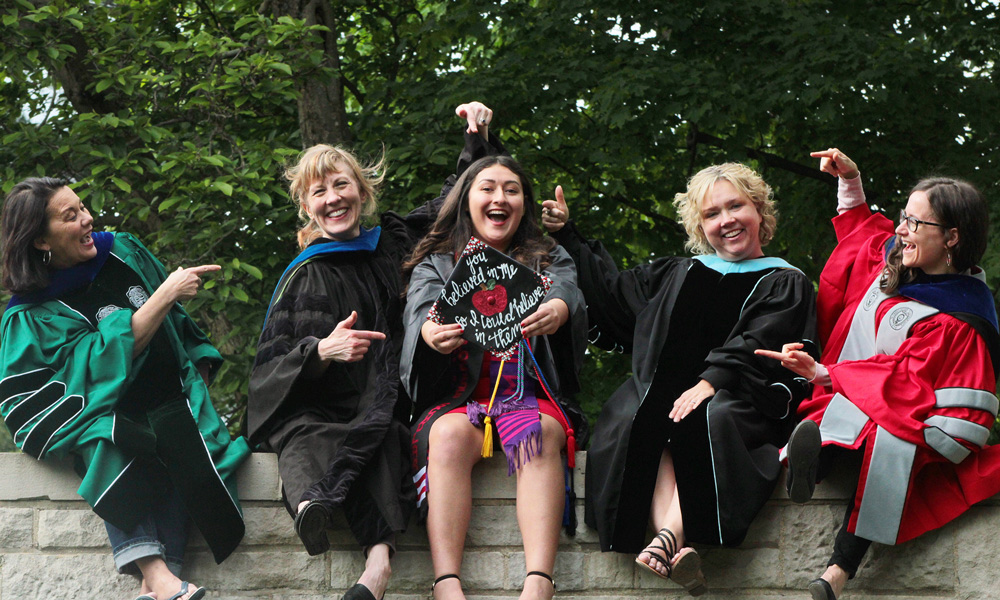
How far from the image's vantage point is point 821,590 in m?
4.05

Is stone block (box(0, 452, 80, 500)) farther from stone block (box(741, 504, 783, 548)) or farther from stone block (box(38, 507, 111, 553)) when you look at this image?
stone block (box(741, 504, 783, 548))

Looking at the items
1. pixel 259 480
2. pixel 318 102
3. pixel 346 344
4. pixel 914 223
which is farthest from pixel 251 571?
pixel 318 102

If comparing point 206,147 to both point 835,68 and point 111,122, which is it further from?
point 835,68

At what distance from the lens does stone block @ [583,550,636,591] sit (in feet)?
14.7

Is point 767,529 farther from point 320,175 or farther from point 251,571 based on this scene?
point 320,175

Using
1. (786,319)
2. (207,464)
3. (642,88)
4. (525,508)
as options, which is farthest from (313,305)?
(642,88)

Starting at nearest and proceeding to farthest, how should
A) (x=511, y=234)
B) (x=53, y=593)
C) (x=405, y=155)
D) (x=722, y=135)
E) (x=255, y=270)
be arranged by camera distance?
(x=53, y=593) → (x=511, y=234) → (x=255, y=270) → (x=405, y=155) → (x=722, y=135)

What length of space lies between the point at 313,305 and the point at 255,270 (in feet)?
6.37

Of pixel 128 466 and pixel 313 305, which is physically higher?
pixel 313 305

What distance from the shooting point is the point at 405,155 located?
7.43 metres

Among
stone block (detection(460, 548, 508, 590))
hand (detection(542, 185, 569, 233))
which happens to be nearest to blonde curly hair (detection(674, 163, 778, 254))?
hand (detection(542, 185, 569, 233))

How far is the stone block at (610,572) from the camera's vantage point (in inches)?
177

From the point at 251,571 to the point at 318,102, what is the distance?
4327mm

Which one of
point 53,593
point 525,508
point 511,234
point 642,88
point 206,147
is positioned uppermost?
Result: point 642,88
